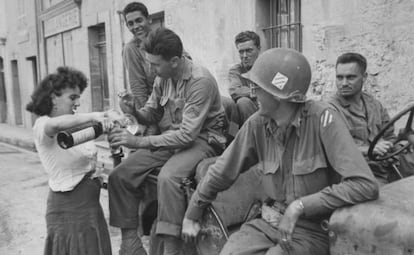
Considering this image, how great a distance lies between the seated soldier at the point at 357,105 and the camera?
10.9 feet

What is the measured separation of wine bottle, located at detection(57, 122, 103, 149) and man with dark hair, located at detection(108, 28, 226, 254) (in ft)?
0.62

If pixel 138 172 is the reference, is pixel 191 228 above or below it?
below

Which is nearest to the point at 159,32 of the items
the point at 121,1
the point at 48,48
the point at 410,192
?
the point at 410,192

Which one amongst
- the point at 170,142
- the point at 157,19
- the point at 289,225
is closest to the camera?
the point at 289,225

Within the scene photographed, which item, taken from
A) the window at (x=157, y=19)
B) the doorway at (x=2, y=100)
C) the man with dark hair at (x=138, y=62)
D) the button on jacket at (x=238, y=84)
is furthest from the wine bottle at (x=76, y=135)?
the doorway at (x=2, y=100)

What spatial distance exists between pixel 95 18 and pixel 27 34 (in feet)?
22.7

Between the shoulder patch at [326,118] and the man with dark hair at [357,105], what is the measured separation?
1205mm

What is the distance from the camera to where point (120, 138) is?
9.96 feet

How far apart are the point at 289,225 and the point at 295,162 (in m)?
0.32

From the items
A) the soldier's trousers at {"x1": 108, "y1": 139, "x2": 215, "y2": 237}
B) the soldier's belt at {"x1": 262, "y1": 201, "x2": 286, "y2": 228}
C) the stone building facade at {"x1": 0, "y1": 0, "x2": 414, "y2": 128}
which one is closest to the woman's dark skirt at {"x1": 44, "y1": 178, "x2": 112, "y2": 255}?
the soldier's trousers at {"x1": 108, "y1": 139, "x2": 215, "y2": 237}

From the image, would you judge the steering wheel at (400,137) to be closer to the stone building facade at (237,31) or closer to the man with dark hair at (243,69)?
the man with dark hair at (243,69)

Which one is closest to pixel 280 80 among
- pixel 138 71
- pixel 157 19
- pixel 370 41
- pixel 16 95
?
pixel 138 71

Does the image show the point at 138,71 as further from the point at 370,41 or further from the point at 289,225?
the point at 370,41

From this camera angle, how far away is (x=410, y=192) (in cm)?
198
